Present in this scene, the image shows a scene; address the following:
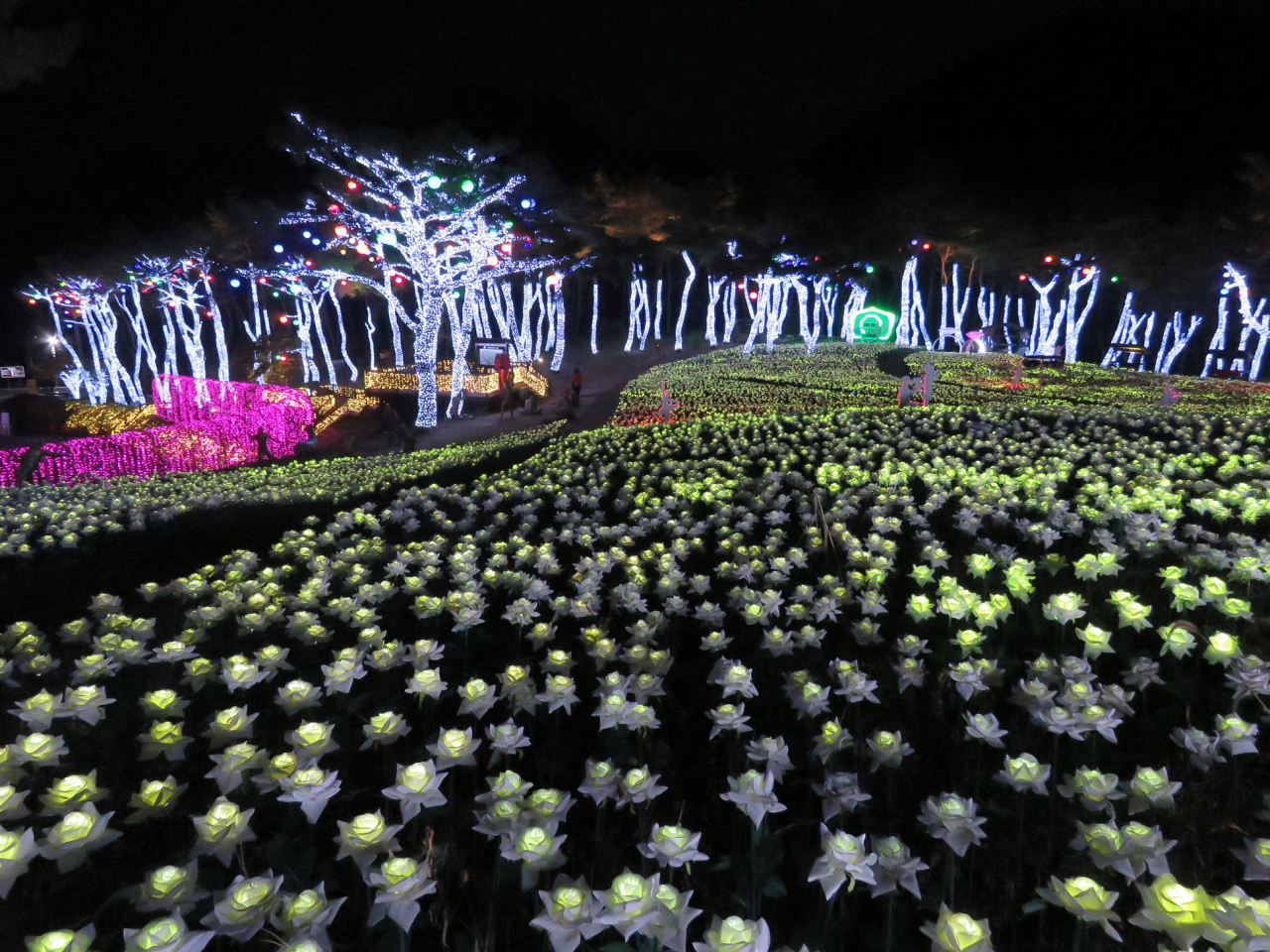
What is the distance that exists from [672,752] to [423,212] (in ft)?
76.8

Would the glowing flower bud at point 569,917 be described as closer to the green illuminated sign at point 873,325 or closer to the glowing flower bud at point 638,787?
the glowing flower bud at point 638,787

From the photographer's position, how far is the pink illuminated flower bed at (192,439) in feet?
51.8

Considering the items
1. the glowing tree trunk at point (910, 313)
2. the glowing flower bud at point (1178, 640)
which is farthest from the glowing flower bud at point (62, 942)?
the glowing tree trunk at point (910, 313)

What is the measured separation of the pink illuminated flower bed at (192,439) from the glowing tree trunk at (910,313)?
126 ft

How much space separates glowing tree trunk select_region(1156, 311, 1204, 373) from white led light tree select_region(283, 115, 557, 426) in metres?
42.3

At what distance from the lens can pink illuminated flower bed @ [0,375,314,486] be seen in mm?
15797

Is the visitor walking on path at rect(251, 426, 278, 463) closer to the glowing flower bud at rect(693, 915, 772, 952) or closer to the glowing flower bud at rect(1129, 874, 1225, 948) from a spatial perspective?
the glowing flower bud at rect(693, 915, 772, 952)

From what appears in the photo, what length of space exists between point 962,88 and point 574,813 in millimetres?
95443

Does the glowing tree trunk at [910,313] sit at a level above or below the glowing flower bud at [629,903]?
above

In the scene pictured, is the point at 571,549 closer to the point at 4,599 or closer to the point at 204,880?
the point at 204,880

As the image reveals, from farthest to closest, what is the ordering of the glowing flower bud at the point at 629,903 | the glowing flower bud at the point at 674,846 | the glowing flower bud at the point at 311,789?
the glowing flower bud at the point at 311,789, the glowing flower bud at the point at 674,846, the glowing flower bud at the point at 629,903

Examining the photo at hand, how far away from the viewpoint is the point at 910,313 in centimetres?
4916

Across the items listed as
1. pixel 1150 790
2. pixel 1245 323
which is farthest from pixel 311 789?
pixel 1245 323

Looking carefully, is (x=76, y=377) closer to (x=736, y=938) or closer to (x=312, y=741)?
(x=312, y=741)
